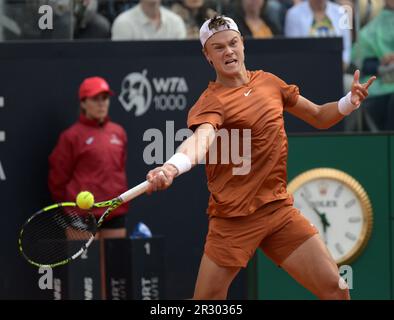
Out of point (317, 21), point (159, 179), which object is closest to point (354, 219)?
point (317, 21)

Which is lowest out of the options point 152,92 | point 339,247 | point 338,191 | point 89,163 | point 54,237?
point 339,247

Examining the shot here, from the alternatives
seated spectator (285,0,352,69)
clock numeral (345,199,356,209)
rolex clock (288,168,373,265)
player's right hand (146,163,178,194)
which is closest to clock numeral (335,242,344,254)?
rolex clock (288,168,373,265)

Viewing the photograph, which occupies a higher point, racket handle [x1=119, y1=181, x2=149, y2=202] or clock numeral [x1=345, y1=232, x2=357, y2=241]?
racket handle [x1=119, y1=181, x2=149, y2=202]

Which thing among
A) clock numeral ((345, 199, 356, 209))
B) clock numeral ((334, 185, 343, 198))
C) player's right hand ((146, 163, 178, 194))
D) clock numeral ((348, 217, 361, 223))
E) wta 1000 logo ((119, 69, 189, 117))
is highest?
wta 1000 logo ((119, 69, 189, 117))

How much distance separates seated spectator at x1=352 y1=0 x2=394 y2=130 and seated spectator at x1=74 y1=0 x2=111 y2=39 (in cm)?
228

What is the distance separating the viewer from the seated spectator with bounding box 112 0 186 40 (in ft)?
36.8

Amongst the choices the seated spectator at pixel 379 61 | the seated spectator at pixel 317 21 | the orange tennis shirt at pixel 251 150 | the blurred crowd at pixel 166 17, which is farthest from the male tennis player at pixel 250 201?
the seated spectator at pixel 317 21

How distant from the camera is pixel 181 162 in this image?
265 inches

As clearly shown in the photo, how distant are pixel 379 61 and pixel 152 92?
2105mm

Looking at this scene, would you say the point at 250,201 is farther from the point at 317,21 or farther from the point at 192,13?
the point at 317,21

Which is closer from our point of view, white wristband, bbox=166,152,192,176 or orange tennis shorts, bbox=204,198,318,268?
white wristband, bbox=166,152,192,176

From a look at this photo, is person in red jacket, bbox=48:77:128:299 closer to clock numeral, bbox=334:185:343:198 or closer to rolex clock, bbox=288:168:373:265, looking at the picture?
rolex clock, bbox=288:168:373:265

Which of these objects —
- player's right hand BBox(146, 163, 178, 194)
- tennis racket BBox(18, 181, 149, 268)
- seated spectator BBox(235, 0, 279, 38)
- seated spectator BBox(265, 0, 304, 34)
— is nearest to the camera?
player's right hand BBox(146, 163, 178, 194)
